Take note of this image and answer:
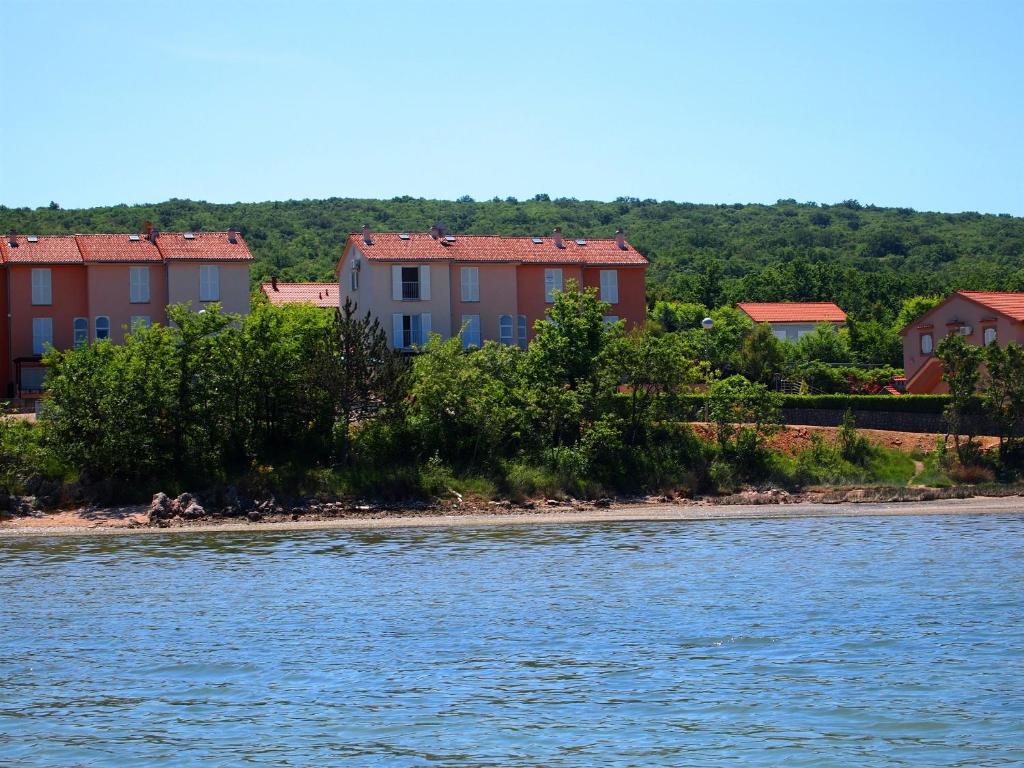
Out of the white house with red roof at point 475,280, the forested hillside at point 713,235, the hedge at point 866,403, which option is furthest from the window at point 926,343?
the forested hillside at point 713,235

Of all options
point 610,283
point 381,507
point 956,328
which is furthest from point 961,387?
point 381,507

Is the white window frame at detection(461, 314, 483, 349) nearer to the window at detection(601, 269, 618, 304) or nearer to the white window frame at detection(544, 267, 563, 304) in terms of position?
the white window frame at detection(544, 267, 563, 304)

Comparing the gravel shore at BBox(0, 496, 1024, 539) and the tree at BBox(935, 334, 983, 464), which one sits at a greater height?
the tree at BBox(935, 334, 983, 464)

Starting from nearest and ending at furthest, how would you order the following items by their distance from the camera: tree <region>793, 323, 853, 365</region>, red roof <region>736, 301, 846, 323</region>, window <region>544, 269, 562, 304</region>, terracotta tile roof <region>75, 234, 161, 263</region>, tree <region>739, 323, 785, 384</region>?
terracotta tile roof <region>75, 234, 161, 263</region> < tree <region>739, 323, 785, 384</region> < window <region>544, 269, 562, 304</region> < tree <region>793, 323, 853, 365</region> < red roof <region>736, 301, 846, 323</region>

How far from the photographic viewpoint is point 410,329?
6362cm

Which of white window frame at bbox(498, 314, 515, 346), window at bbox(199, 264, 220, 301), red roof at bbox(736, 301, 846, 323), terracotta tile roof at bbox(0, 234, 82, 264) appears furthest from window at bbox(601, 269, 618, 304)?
terracotta tile roof at bbox(0, 234, 82, 264)

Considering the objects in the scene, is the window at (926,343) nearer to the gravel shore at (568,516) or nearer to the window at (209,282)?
the gravel shore at (568,516)

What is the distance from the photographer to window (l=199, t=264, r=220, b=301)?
6319cm

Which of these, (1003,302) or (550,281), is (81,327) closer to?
(550,281)

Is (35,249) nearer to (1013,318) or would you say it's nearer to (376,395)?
(376,395)

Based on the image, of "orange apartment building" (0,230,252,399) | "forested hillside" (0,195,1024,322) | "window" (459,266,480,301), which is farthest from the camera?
"forested hillside" (0,195,1024,322)

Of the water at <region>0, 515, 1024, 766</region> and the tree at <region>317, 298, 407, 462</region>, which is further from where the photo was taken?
the tree at <region>317, 298, 407, 462</region>

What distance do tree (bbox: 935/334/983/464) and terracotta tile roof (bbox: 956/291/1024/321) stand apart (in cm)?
1103

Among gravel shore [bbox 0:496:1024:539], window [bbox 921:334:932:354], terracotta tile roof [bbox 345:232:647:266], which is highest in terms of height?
terracotta tile roof [bbox 345:232:647:266]
